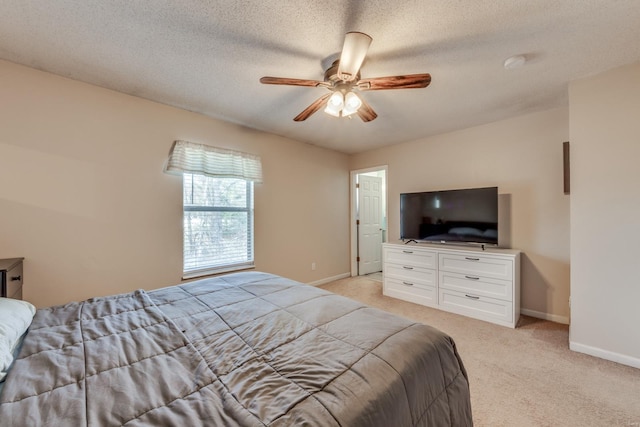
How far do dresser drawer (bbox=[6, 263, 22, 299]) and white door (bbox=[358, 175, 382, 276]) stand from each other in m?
4.26

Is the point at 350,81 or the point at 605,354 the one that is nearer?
the point at 350,81

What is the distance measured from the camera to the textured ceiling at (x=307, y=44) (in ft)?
4.86

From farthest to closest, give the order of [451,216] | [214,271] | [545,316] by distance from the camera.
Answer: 1. [451,216]
2. [214,271]
3. [545,316]

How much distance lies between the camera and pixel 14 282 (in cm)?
186

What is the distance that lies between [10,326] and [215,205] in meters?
2.20

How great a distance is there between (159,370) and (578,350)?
315 centimetres

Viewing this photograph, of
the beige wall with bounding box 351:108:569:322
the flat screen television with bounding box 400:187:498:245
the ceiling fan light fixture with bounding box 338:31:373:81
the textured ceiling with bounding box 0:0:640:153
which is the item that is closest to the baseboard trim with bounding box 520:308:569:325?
the beige wall with bounding box 351:108:569:322

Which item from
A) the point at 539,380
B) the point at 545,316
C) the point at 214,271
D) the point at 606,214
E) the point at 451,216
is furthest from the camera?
the point at 451,216

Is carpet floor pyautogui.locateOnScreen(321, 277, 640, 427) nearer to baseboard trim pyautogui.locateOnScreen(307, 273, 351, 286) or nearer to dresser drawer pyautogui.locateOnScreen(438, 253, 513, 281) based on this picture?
dresser drawer pyautogui.locateOnScreen(438, 253, 513, 281)

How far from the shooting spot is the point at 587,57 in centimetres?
192

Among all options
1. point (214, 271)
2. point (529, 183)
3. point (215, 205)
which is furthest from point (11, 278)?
point (529, 183)

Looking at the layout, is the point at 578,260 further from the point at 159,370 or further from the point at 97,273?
the point at 97,273

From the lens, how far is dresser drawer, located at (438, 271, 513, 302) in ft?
9.14

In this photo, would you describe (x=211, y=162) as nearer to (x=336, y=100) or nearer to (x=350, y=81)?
(x=336, y=100)
